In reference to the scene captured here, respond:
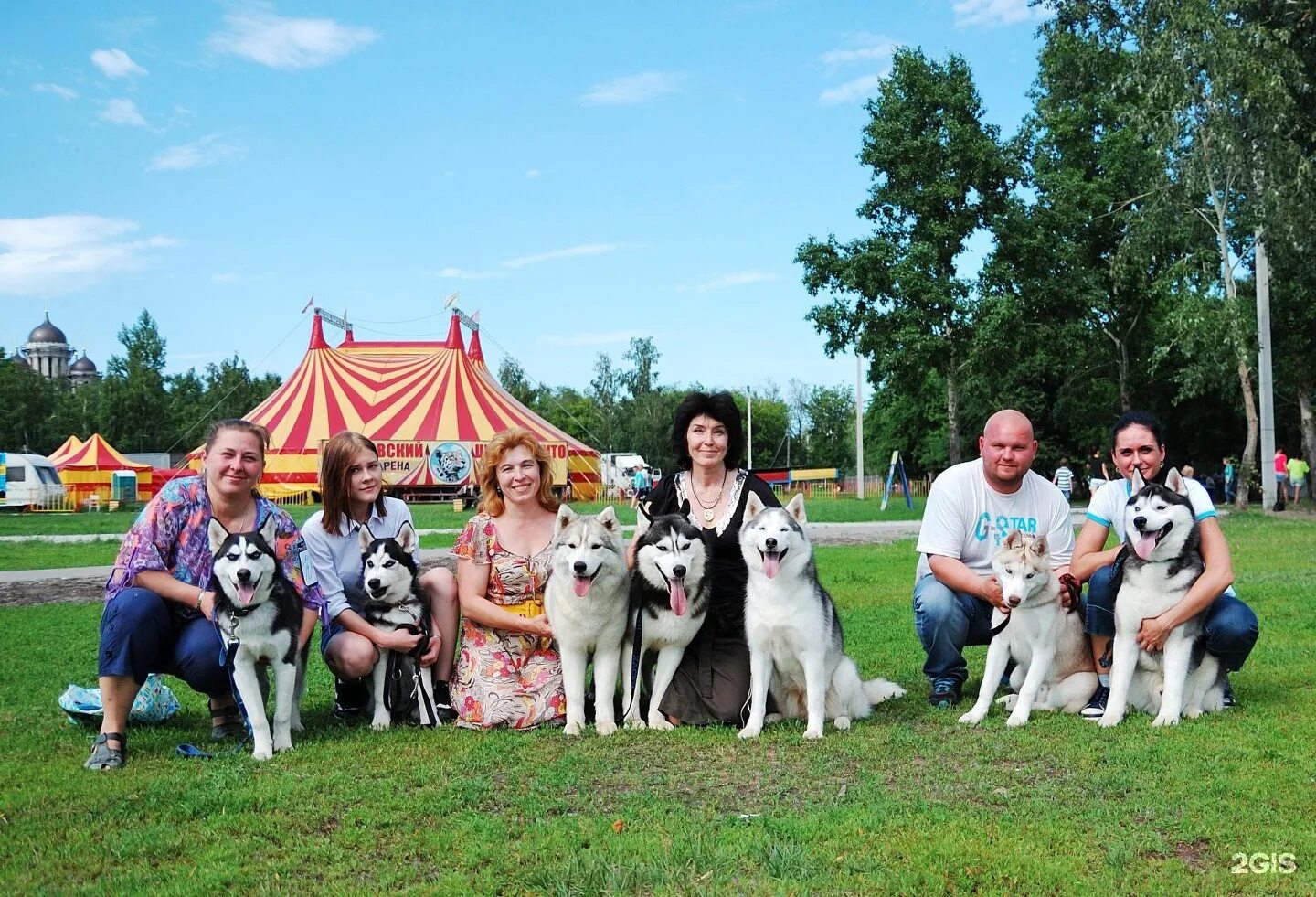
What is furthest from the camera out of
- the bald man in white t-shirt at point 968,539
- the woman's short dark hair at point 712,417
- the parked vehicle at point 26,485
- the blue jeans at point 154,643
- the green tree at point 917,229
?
the parked vehicle at point 26,485

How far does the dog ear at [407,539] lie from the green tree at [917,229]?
21.8 meters

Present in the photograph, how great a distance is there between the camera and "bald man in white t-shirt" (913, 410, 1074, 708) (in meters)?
5.55

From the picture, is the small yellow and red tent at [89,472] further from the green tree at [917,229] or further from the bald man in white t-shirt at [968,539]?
the bald man in white t-shirt at [968,539]

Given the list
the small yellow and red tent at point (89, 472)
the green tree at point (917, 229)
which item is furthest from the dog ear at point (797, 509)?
the small yellow and red tent at point (89, 472)

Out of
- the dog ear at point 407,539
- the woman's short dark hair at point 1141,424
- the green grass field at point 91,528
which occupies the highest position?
the woman's short dark hair at point 1141,424

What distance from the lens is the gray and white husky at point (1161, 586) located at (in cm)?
489

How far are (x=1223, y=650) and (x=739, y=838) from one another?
3.18m

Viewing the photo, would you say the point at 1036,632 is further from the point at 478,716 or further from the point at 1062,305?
the point at 1062,305

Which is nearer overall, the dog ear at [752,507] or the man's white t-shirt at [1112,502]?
the dog ear at [752,507]

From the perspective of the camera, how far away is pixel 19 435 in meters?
63.2

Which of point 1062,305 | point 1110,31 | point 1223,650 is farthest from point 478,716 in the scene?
point 1062,305

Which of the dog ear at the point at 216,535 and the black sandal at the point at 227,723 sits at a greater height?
the dog ear at the point at 216,535

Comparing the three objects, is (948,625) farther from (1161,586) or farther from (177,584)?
(177,584)

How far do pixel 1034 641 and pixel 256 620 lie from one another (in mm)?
3896
